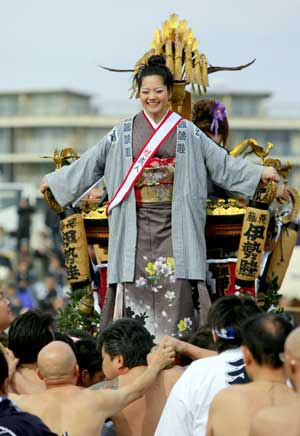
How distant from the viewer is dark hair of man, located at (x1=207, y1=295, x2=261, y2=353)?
6.12 metres

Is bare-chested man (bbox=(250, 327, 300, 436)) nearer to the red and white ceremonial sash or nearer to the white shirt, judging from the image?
the white shirt

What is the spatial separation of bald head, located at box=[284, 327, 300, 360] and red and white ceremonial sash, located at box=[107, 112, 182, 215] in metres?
3.48

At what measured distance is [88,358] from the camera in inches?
283

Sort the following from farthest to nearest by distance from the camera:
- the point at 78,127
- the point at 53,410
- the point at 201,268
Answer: the point at 78,127
the point at 201,268
the point at 53,410

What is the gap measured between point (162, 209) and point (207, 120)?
3.56ft

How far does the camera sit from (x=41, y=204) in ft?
123

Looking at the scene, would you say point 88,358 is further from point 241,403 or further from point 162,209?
point 241,403

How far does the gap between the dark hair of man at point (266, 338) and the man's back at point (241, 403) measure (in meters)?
0.09

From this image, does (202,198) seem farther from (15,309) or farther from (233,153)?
(15,309)

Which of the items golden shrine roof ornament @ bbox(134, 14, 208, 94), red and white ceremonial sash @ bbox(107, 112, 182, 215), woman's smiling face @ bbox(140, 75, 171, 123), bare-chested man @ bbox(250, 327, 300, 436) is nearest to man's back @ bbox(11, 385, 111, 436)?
bare-chested man @ bbox(250, 327, 300, 436)

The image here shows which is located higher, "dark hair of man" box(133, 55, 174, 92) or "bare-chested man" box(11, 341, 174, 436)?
"dark hair of man" box(133, 55, 174, 92)

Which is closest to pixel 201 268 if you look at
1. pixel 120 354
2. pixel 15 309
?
pixel 120 354

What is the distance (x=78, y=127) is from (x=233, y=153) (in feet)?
175

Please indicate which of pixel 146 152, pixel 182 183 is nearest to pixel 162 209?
pixel 182 183
